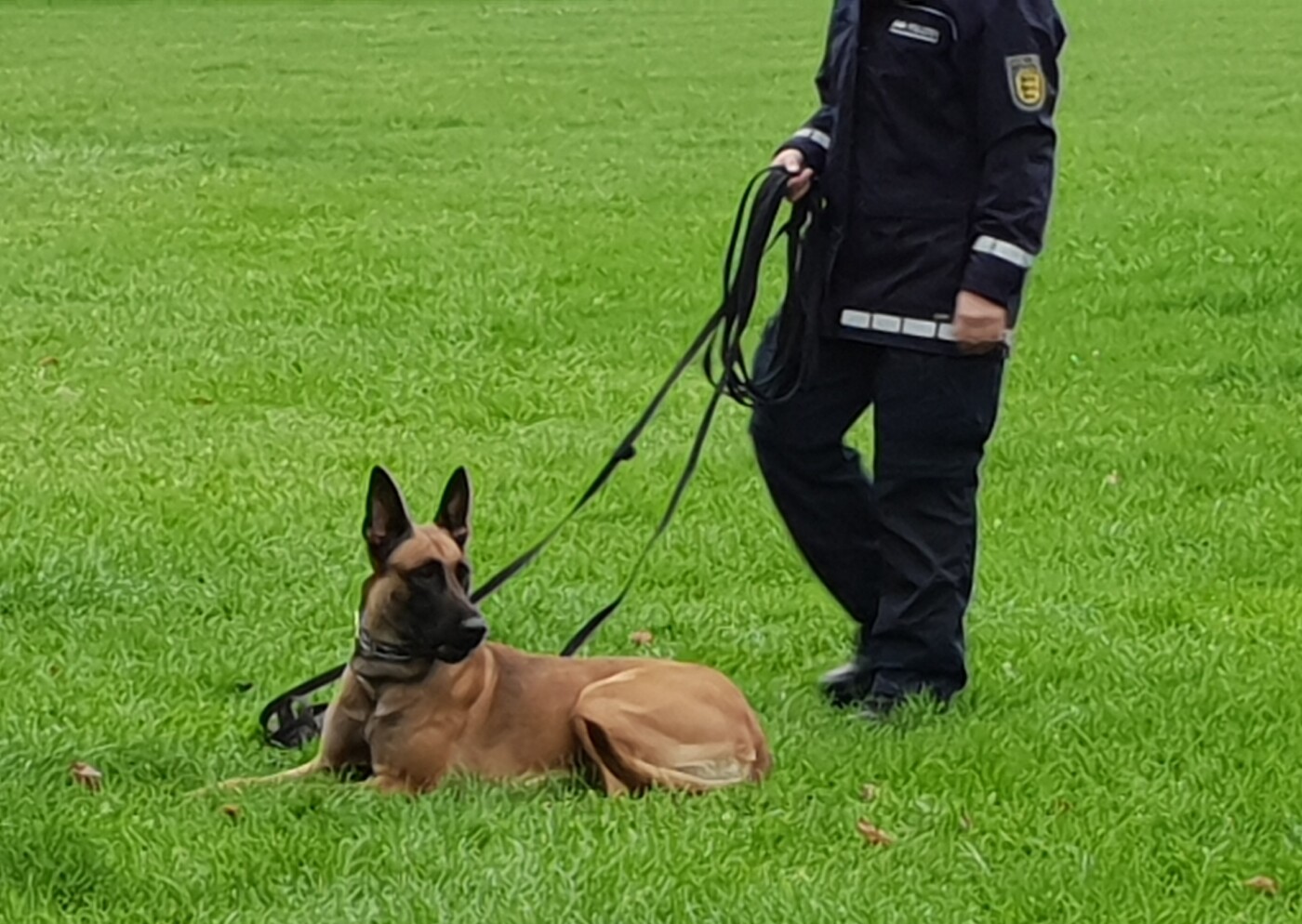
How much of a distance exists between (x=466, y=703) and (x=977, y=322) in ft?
4.72

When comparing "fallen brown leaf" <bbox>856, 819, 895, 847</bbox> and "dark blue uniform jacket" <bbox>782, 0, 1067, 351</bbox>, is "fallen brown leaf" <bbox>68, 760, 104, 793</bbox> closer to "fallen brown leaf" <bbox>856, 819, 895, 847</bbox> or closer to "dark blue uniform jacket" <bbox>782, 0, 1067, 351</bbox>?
"fallen brown leaf" <bbox>856, 819, 895, 847</bbox>

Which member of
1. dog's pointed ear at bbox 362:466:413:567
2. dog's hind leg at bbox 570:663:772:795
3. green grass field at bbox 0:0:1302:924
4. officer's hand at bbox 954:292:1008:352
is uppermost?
officer's hand at bbox 954:292:1008:352

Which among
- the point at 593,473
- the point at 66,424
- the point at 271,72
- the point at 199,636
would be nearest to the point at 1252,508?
the point at 593,473

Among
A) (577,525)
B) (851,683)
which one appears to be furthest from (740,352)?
(577,525)

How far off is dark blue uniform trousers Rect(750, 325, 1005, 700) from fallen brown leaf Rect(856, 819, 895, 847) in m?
0.85

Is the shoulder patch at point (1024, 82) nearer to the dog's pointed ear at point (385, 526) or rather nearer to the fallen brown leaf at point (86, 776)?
the dog's pointed ear at point (385, 526)

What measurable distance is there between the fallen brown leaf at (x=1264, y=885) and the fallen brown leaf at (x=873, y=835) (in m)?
0.69

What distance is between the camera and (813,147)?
559cm

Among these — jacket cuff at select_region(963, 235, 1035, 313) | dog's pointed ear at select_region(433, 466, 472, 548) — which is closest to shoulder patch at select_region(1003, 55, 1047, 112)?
jacket cuff at select_region(963, 235, 1035, 313)

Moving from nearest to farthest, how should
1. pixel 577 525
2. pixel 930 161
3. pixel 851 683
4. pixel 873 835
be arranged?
pixel 873 835 → pixel 930 161 → pixel 851 683 → pixel 577 525

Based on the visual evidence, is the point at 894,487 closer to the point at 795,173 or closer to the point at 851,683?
the point at 851,683

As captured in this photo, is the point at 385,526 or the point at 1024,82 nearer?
the point at 385,526

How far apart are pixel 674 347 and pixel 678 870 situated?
6329 mm

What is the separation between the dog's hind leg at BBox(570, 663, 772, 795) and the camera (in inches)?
187
